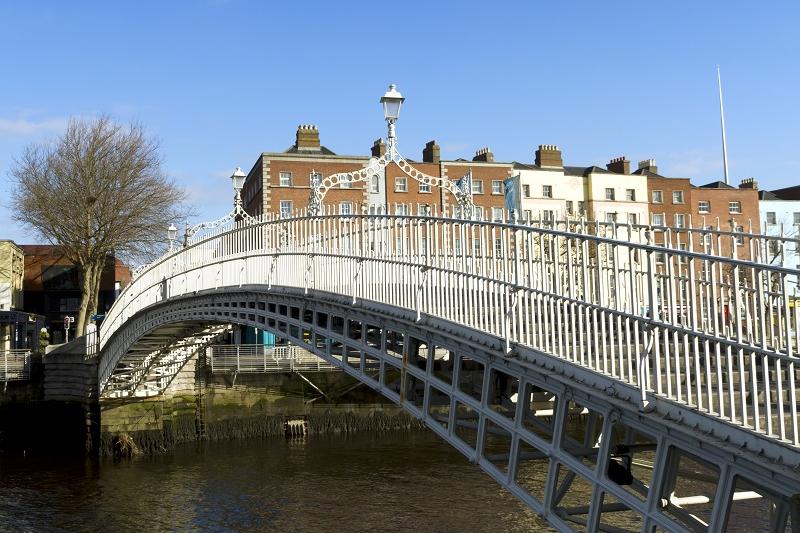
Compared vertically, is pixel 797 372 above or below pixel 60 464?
above

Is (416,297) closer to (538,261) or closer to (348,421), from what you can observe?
(538,261)

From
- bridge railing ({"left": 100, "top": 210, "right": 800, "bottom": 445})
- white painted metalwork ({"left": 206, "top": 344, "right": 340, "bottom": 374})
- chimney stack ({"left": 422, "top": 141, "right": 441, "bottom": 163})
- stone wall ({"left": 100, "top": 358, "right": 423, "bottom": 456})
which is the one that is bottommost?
stone wall ({"left": 100, "top": 358, "right": 423, "bottom": 456})

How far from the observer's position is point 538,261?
9656 mm

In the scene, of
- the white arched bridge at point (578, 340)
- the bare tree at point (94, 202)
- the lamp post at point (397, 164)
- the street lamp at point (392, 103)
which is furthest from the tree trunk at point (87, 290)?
the street lamp at point (392, 103)

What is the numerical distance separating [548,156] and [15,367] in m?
32.9

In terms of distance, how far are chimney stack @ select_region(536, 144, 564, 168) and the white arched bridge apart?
3497 cm

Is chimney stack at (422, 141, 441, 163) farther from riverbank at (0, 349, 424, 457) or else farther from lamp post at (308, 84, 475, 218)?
lamp post at (308, 84, 475, 218)

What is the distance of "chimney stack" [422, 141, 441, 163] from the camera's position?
165 feet

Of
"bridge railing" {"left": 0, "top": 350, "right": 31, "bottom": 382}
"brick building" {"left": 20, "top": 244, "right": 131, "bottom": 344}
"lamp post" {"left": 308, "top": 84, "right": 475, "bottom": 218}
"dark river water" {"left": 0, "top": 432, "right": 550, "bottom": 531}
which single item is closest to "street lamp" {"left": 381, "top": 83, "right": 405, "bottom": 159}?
"lamp post" {"left": 308, "top": 84, "right": 475, "bottom": 218}

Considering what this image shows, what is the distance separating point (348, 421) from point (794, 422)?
2833 centimetres

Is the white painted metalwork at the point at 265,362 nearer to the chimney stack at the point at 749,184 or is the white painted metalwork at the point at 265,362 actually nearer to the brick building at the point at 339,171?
the brick building at the point at 339,171

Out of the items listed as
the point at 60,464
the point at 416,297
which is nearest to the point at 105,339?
the point at 60,464

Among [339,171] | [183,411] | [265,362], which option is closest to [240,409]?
[265,362]

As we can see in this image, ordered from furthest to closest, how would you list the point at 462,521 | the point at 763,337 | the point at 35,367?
the point at 35,367, the point at 462,521, the point at 763,337
